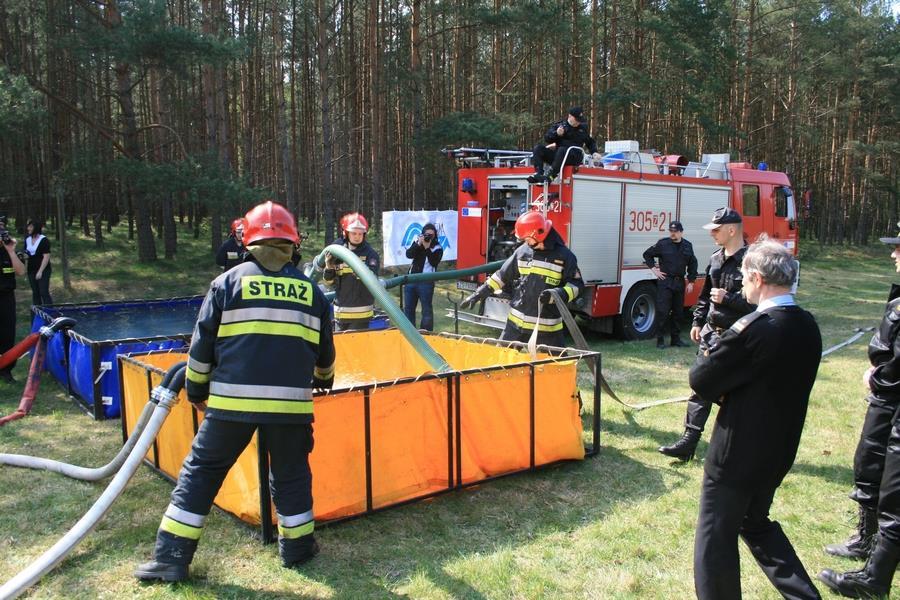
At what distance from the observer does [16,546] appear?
150 inches

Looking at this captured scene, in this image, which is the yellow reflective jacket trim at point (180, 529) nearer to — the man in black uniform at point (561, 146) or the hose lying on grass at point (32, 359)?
the hose lying on grass at point (32, 359)

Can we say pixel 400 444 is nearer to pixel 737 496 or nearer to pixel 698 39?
pixel 737 496

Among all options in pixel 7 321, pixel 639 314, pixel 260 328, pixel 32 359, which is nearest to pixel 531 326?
pixel 260 328

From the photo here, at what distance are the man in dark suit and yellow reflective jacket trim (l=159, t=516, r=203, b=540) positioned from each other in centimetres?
225

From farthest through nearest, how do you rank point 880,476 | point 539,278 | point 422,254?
point 422,254 → point 539,278 → point 880,476

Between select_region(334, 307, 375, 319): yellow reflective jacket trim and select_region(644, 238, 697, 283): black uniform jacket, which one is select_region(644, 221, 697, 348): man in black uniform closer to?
select_region(644, 238, 697, 283): black uniform jacket

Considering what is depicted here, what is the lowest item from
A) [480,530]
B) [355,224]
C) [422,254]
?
[480,530]

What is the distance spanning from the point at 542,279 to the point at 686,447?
177cm

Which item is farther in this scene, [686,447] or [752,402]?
[686,447]

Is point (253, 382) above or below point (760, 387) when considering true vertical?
below

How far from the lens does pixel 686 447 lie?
16.9ft

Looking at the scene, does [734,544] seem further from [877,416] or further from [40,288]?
[40,288]

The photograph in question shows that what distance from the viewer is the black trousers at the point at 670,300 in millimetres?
9766

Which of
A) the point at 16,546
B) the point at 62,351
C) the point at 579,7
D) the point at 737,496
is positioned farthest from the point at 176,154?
the point at 737,496
